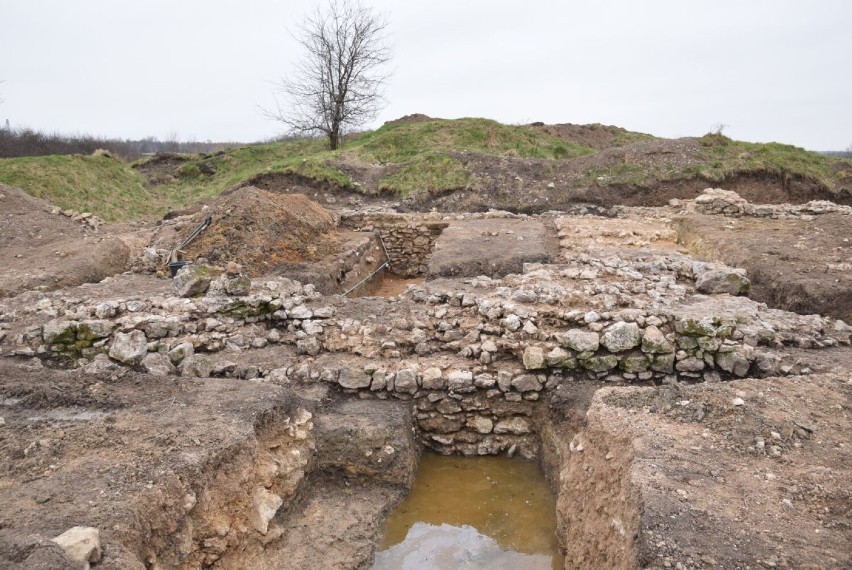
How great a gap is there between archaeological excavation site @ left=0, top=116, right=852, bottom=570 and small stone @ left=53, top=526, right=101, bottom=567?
1 centimetres

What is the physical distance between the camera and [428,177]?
51.0ft

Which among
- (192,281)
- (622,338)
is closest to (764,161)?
(622,338)

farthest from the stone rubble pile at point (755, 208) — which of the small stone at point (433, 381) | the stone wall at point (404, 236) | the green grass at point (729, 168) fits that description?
the small stone at point (433, 381)

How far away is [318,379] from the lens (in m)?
5.54

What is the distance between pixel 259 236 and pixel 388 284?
12.3ft

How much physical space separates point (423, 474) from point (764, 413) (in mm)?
3106

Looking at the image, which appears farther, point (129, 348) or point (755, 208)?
point (755, 208)

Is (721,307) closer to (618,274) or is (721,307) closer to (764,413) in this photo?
(618,274)

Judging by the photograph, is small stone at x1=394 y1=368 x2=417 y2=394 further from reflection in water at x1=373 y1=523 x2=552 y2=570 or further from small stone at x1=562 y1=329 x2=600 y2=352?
small stone at x1=562 y1=329 x2=600 y2=352

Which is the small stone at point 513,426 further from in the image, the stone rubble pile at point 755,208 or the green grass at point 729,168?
the green grass at point 729,168

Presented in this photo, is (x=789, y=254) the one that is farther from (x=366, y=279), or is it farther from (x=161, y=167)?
(x=161, y=167)

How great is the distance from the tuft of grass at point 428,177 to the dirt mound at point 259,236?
5.13m

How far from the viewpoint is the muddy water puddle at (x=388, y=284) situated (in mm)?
11305

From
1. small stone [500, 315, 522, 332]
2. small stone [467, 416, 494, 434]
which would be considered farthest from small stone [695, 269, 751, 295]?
small stone [467, 416, 494, 434]
